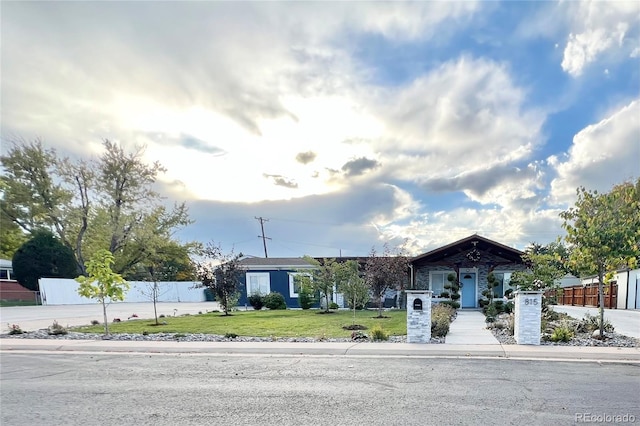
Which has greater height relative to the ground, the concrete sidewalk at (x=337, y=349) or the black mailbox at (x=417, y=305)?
the black mailbox at (x=417, y=305)

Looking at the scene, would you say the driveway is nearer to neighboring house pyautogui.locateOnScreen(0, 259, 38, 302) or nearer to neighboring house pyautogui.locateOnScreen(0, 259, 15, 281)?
neighboring house pyautogui.locateOnScreen(0, 259, 38, 302)

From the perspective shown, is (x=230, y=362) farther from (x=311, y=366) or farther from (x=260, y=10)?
(x=260, y=10)

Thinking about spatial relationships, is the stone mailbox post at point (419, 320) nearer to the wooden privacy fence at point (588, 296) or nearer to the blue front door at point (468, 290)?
the wooden privacy fence at point (588, 296)

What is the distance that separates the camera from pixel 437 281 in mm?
24047

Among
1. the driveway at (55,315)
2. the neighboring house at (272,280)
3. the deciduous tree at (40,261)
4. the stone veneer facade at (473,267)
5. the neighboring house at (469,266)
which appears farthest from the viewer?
the deciduous tree at (40,261)

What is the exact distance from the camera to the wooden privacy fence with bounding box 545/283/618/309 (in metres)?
23.6

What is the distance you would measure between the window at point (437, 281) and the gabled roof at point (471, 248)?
129 cm

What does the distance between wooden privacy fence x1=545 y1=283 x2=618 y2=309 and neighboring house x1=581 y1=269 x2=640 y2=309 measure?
253 millimetres

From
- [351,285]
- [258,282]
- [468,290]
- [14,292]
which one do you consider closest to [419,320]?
[351,285]

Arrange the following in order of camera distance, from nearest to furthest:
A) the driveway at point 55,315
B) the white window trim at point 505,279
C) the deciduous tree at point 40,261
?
1. the driveway at point 55,315
2. the white window trim at point 505,279
3. the deciduous tree at point 40,261

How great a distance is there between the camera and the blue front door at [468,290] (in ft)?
76.4

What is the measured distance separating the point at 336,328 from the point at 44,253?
1068 inches

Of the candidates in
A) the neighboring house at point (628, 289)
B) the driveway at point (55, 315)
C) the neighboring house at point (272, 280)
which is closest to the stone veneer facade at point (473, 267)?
the neighboring house at point (628, 289)

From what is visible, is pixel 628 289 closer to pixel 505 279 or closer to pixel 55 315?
pixel 505 279
